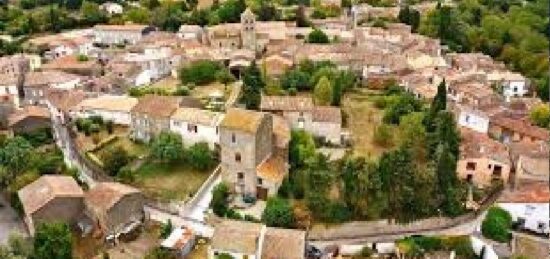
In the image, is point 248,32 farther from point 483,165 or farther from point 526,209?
point 526,209

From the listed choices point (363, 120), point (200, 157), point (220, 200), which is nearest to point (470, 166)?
point (363, 120)

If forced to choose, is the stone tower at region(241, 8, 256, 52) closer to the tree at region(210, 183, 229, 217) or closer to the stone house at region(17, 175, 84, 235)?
the tree at region(210, 183, 229, 217)

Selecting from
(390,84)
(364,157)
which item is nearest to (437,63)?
(390,84)

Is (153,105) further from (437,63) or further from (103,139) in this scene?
(437,63)

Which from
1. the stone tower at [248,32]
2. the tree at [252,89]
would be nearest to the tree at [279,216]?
the tree at [252,89]

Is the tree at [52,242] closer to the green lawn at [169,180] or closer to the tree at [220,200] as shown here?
the green lawn at [169,180]

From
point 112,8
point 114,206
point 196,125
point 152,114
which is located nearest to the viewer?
point 114,206

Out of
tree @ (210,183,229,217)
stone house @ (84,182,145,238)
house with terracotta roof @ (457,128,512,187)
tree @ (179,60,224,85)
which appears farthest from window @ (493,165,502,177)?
tree @ (179,60,224,85)
